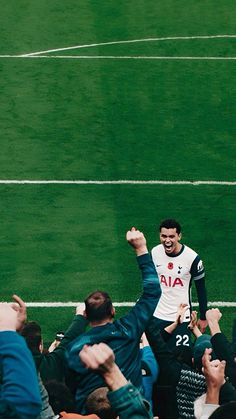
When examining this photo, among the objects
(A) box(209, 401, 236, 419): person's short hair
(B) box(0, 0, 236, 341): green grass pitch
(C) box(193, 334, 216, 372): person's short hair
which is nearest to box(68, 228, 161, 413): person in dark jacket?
(C) box(193, 334, 216, 372): person's short hair

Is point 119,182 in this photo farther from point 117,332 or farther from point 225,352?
point 117,332

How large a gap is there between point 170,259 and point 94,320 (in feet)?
14.7

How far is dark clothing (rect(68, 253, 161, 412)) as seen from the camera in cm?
788

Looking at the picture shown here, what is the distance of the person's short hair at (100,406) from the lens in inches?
262

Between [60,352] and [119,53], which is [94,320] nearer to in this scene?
[60,352]

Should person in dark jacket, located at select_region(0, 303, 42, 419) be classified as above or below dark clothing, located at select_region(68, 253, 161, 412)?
above

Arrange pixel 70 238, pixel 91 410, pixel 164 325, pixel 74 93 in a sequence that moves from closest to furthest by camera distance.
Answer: pixel 91 410, pixel 164 325, pixel 70 238, pixel 74 93

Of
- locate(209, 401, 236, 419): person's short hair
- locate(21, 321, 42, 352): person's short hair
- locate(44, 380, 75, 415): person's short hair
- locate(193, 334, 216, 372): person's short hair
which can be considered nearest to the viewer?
locate(209, 401, 236, 419): person's short hair

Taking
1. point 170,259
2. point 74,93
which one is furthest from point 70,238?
point 74,93

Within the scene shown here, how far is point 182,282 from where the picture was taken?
1236cm

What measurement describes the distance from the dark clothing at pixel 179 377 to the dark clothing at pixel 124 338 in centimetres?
58

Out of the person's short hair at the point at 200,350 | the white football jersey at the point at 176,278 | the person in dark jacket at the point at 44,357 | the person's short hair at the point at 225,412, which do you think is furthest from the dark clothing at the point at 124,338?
the white football jersey at the point at 176,278

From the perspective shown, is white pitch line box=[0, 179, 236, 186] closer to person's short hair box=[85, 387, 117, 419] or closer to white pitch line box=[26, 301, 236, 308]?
white pitch line box=[26, 301, 236, 308]

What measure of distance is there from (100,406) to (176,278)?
5738 millimetres
